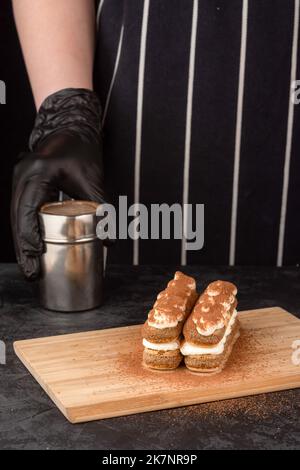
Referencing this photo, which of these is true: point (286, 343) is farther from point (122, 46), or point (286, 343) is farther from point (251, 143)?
point (122, 46)

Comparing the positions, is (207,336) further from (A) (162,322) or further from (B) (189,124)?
(B) (189,124)

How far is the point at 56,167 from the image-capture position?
1977mm

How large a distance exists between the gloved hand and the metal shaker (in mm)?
32

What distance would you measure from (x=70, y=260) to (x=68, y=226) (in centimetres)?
8

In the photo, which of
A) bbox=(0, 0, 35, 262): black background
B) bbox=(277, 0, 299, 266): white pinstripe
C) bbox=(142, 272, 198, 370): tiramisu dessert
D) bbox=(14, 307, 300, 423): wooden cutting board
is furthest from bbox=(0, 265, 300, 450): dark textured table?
bbox=(0, 0, 35, 262): black background

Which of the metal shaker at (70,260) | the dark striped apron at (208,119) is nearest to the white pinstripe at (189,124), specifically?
the dark striped apron at (208,119)

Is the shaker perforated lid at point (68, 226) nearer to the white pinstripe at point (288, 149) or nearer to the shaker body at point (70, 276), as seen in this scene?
the shaker body at point (70, 276)

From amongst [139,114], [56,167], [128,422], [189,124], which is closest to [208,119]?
[189,124]

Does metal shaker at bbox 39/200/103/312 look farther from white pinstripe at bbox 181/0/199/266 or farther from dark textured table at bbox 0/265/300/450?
white pinstripe at bbox 181/0/199/266

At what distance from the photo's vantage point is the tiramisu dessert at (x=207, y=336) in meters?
1.51

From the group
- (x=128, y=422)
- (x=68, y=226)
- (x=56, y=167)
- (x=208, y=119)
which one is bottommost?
(x=128, y=422)

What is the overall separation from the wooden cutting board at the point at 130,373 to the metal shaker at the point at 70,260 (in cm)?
17

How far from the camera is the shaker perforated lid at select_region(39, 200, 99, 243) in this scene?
183 cm

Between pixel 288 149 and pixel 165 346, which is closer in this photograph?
pixel 165 346
